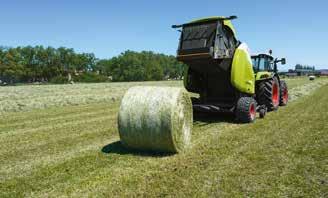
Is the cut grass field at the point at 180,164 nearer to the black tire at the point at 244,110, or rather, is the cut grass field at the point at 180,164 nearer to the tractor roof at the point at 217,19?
the black tire at the point at 244,110

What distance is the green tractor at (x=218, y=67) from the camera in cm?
930

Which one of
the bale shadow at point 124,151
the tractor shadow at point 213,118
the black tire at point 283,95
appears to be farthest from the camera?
the black tire at point 283,95

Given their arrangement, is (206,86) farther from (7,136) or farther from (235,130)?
(7,136)

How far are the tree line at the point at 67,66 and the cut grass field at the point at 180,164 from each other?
275 feet

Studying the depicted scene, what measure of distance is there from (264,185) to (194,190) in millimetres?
1018

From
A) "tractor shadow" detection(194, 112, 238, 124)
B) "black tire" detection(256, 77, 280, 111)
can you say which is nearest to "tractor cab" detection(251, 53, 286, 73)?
"black tire" detection(256, 77, 280, 111)

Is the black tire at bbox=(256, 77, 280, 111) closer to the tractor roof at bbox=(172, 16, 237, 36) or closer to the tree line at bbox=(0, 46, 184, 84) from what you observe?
the tractor roof at bbox=(172, 16, 237, 36)

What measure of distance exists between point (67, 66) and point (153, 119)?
331 feet

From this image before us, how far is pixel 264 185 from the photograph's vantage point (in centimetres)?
471

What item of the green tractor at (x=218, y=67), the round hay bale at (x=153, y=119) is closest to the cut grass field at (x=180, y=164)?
the round hay bale at (x=153, y=119)

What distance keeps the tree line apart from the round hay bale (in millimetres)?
85293

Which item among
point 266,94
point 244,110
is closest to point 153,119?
point 244,110

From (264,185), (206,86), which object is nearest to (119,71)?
(206,86)

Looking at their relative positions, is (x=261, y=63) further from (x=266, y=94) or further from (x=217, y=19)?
(x=217, y=19)
